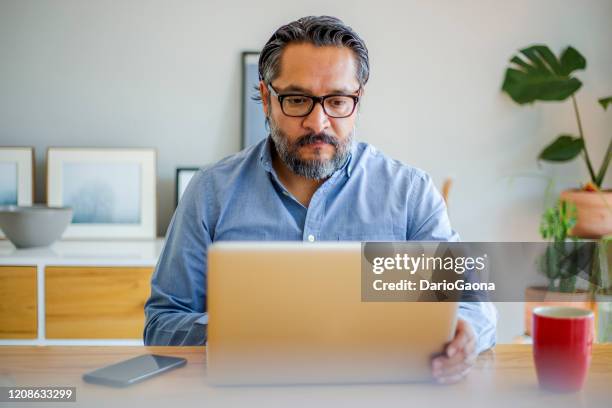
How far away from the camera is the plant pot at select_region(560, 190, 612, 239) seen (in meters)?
3.18

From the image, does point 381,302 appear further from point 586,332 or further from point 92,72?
point 92,72

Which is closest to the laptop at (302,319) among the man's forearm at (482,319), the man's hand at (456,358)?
the man's hand at (456,358)

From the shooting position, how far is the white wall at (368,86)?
3.32m

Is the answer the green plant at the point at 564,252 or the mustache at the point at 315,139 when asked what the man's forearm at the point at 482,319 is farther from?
the green plant at the point at 564,252

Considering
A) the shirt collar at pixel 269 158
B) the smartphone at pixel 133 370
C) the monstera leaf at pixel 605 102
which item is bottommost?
the smartphone at pixel 133 370

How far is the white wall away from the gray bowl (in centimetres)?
39

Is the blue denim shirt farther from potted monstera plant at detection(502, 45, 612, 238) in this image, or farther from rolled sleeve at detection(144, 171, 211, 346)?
potted monstera plant at detection(502, 45, 612, 238)

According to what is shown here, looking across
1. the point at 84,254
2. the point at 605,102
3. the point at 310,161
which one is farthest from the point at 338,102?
the point at 605,102

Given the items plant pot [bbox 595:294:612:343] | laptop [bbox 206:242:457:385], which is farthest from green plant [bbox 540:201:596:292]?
laptop [bbox 206:242:457:385]

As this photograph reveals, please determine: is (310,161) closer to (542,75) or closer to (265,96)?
(265,96)

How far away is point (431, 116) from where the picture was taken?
3.43 metres

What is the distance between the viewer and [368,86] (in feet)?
11.2

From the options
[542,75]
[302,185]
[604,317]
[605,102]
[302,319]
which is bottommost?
[604,317]

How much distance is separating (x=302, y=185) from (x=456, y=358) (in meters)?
0.86
